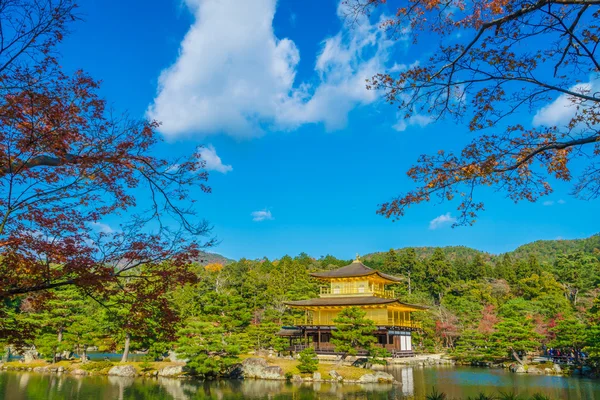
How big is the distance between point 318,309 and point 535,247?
9288 centimetres

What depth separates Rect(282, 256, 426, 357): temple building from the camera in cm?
2459

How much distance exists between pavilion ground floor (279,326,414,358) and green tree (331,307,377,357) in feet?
11.4

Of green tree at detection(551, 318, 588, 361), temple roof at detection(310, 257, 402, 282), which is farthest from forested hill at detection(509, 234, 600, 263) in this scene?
temple roof at detection(310, 257, 402, 282)

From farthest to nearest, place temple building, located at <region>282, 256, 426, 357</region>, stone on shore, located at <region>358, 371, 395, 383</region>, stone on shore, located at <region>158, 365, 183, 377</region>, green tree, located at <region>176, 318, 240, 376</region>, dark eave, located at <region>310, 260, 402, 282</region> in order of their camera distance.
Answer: dark eave, located at <region>310, 260, 402, 282</region>
temple building, located at <region>282, 256, 426, 357</region>
stone on shore, located at <region>158, 365, 183, 377</region>
green tree, located at <region>176, 318, 240, 376</region>
stone on shore, located at <region>358, 371, 395, 383</region>

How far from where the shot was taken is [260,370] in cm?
1891

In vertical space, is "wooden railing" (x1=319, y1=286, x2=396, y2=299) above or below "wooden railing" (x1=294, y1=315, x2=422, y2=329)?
above

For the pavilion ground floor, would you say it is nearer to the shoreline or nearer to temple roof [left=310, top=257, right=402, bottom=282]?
the shoreline

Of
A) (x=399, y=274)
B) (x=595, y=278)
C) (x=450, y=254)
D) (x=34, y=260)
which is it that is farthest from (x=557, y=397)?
(x=450, y=254)

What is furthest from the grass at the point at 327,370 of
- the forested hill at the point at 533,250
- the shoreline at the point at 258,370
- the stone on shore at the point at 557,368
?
the forested hill at the point at 533,250

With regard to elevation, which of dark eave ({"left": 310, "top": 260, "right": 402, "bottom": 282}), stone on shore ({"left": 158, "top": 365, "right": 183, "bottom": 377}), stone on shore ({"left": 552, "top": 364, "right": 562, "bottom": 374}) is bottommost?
stone on shore ({"left": 158, "top": 365, "right": 183, "bottom": 377})

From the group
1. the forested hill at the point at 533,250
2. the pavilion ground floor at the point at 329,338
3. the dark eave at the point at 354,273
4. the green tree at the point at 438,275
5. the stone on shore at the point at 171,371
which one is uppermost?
the forested hill at the point at 533,250

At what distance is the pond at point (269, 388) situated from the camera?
46.9 feet

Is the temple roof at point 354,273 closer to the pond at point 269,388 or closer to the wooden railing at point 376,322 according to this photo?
the wooden railing at point 376,322

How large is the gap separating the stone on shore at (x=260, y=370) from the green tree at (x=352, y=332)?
3.14 metres
